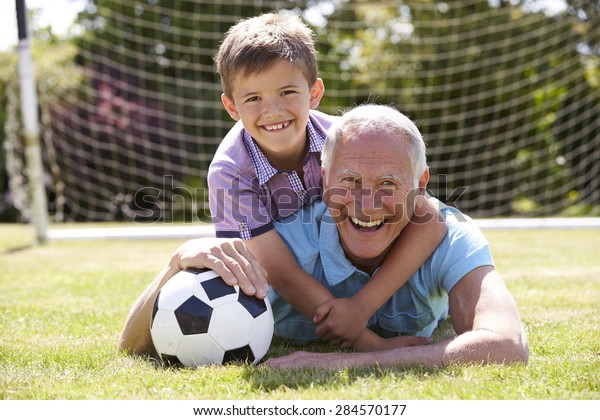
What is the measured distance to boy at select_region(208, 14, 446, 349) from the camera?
2975 mm

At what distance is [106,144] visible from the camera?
12.8 m

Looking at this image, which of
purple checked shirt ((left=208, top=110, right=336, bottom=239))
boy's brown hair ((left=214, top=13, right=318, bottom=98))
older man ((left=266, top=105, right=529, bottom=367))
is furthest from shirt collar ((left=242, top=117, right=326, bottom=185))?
older man ((left=266, top=105, right=529, bottom=367))

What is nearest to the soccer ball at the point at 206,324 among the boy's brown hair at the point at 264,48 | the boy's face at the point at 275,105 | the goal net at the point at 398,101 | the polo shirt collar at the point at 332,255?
the polo shirt collar at the point at 332,255

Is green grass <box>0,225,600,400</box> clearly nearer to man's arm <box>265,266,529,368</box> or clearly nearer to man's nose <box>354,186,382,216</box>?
man's arm <box>265,266,529,368</box>

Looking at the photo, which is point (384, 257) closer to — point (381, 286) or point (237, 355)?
point (381, 286)

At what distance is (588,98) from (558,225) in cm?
398

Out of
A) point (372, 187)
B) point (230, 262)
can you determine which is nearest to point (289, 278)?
point (230, 262)

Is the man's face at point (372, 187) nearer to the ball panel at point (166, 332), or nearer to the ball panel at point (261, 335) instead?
the ball panel at point (261, 335)

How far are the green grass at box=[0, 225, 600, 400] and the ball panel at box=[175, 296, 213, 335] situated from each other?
15 centimetres

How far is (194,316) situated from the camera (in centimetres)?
268

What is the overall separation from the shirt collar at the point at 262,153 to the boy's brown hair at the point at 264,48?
0.83 ft

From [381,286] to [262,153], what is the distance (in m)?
1.06

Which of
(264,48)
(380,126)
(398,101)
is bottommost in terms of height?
(380,126)

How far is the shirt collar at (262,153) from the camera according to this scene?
11.7 ft
